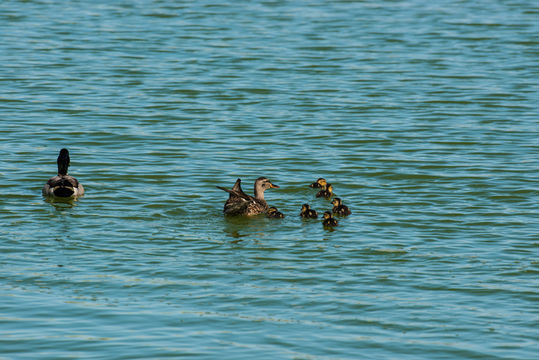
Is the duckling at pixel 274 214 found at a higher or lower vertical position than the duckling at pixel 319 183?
lower

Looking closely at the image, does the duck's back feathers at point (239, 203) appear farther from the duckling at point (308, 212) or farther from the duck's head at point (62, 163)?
the duck's head at point (62, 163)

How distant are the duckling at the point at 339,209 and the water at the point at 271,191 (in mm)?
139

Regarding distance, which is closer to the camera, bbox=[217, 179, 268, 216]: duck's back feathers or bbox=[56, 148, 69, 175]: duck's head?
bbox=[217, 179, 268, 216]: duck's back feathers

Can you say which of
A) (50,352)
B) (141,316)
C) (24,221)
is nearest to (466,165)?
(24,221)

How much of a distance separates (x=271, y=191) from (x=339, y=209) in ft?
7.90

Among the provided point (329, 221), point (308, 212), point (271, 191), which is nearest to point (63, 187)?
point (271, 191)

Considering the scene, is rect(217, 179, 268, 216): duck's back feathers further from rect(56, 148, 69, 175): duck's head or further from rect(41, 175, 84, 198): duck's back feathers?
rect(56, 148, 69, 175): duck's head

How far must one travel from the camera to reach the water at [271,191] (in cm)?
1076

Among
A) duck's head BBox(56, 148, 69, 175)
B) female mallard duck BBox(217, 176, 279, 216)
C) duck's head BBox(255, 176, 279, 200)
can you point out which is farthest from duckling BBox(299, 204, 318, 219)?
duck's head BBox(56, 148, 69, 175)

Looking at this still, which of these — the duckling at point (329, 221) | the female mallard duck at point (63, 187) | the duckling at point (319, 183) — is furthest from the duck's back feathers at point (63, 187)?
the duckling at point (329, 221)

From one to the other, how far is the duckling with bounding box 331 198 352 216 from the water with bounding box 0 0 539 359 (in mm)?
139

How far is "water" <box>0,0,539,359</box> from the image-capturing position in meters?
10.8

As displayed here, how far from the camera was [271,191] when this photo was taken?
17297 mm

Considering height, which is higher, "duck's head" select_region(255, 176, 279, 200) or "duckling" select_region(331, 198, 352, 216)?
"duck's head" select_region(255, 176, 279, 200)
